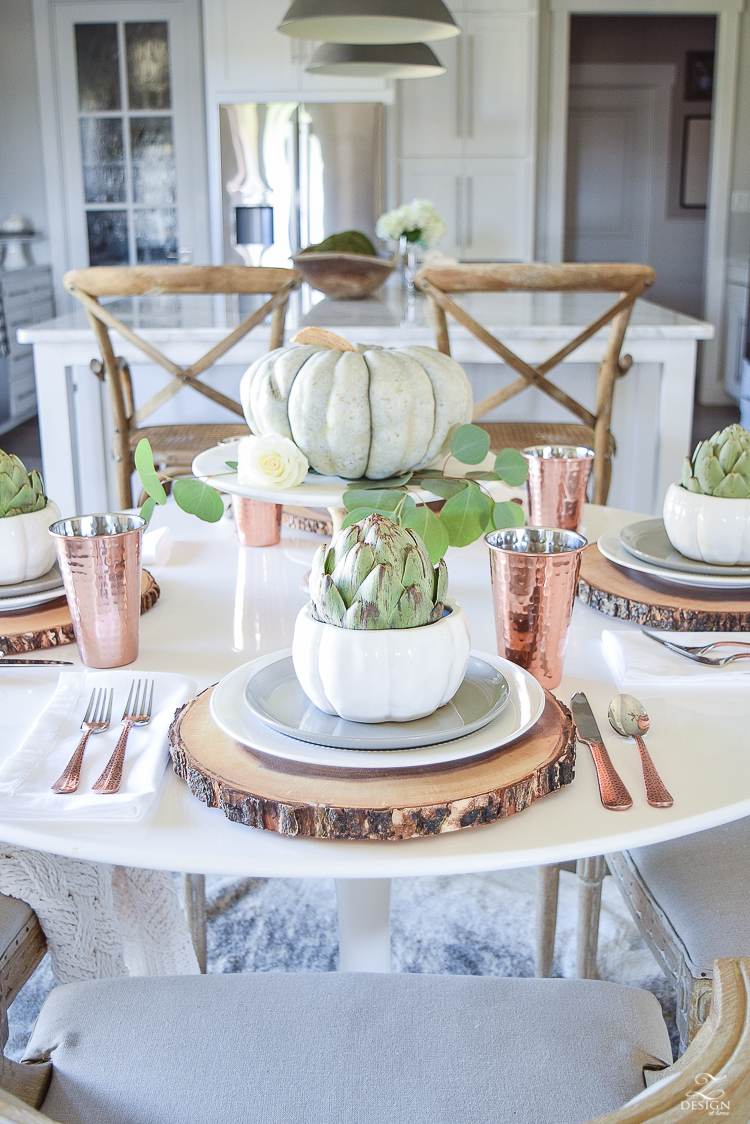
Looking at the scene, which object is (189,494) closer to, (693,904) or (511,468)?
(511,468)

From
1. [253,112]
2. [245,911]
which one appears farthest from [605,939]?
[253,112]

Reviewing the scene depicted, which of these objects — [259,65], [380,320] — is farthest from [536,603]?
[259,65]

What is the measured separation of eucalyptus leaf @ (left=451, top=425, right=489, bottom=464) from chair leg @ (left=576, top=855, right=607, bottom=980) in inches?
23.9

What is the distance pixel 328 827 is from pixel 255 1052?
224mm

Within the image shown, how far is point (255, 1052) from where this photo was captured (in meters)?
0.71

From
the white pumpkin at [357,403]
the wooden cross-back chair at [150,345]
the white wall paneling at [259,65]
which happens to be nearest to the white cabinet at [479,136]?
the white wall paneling at [259,65]

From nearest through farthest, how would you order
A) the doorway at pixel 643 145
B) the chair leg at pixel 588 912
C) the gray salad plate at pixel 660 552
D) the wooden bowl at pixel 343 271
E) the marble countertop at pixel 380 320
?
the gray salad plate at pixel 660 552
the chair leg at pixel 588 912
the marble countertop at pixel 380 320
the wooden bowl at pixel 343 271
the doorway at pixel 643 145

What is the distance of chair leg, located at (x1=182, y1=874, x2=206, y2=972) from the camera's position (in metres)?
1.38

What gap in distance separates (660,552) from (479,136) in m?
5.27

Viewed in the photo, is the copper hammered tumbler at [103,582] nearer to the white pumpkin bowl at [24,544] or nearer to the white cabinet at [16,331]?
the white pumpkin bowl at [24,544]

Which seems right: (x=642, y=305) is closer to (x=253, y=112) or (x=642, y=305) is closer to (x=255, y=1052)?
(x=255, y=1052)

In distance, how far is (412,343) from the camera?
2596mm

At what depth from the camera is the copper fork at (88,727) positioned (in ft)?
2.14

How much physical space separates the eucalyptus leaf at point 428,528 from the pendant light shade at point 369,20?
83.7 inches
